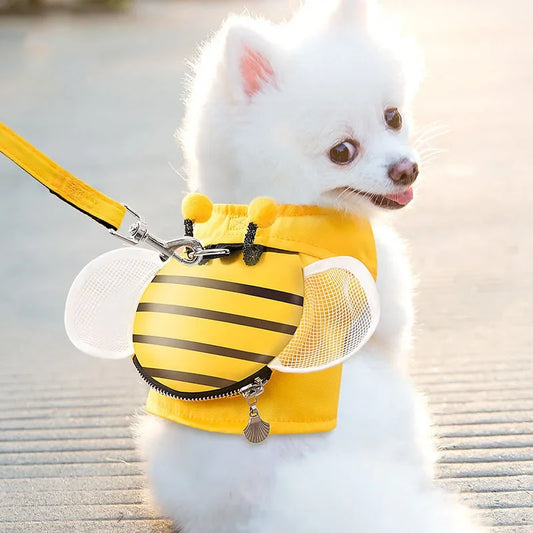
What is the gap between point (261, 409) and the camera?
1327 mm

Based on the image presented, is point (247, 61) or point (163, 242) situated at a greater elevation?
point (247, 61)

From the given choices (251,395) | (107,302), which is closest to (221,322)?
(251,395)

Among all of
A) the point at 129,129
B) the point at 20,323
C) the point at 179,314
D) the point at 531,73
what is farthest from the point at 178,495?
the point at 531,73

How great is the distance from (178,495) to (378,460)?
0.34 m

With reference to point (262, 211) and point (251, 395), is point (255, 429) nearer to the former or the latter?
point (251, 395)

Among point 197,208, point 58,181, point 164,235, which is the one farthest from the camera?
point 164,235

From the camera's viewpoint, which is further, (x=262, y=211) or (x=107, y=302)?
(x=107, y=302)

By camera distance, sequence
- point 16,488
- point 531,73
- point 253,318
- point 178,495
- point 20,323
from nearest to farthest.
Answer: point 253,318, point 178,495, point 16,488, point 20,323, point 531,73

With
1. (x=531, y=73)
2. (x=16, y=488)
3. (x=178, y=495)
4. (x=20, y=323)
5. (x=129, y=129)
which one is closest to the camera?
(x=178, y=495)

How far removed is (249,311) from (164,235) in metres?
2.61

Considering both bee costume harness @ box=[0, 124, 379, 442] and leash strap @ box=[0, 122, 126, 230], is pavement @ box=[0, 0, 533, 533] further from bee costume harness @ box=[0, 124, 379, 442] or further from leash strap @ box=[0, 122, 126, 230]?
leash strap @ box=[0, 122, 126, 230]

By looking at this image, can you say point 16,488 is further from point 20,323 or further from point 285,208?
point 20,323

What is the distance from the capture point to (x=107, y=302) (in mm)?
1452

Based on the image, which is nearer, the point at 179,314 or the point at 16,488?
the point at 179,314
